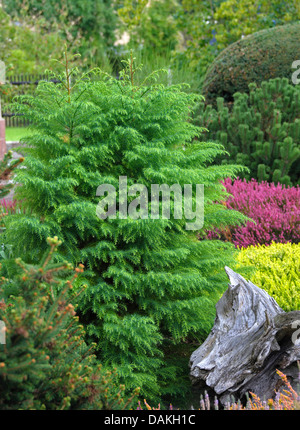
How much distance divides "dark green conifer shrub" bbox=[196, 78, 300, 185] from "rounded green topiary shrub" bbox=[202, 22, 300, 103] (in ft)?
4.53

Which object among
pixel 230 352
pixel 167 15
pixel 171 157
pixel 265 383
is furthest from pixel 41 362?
pixel 167 15

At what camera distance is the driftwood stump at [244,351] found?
3.25 metres

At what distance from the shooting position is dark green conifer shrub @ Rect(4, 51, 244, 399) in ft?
11.1

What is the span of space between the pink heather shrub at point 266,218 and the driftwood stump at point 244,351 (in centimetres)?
182

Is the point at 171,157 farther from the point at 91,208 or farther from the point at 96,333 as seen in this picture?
the point at 96,333

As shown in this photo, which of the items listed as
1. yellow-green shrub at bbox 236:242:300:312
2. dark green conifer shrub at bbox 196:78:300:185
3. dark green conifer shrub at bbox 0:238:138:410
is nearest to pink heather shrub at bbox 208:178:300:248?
yellow-green shrub at bbox 236:242:300:312

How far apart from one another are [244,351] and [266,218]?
2433mm

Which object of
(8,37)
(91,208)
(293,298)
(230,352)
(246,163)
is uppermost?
(8,37)

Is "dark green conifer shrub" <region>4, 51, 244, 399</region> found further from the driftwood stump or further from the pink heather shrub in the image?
the pink heather shrub

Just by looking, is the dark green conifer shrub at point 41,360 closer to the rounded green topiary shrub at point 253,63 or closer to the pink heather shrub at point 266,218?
the pink heather shrub at point 266,218

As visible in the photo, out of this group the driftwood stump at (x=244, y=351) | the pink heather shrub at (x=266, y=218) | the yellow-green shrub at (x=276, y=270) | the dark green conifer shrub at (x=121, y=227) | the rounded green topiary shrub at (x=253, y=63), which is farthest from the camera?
the rounded green topiary shrub at (x=253, y=63)

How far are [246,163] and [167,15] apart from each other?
1799 cm

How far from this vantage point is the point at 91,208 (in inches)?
131

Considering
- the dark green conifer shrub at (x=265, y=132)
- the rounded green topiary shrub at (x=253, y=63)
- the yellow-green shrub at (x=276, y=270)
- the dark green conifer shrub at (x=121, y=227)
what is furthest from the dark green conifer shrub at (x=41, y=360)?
the rounded green topiary shrub at (x=253, y=63)
